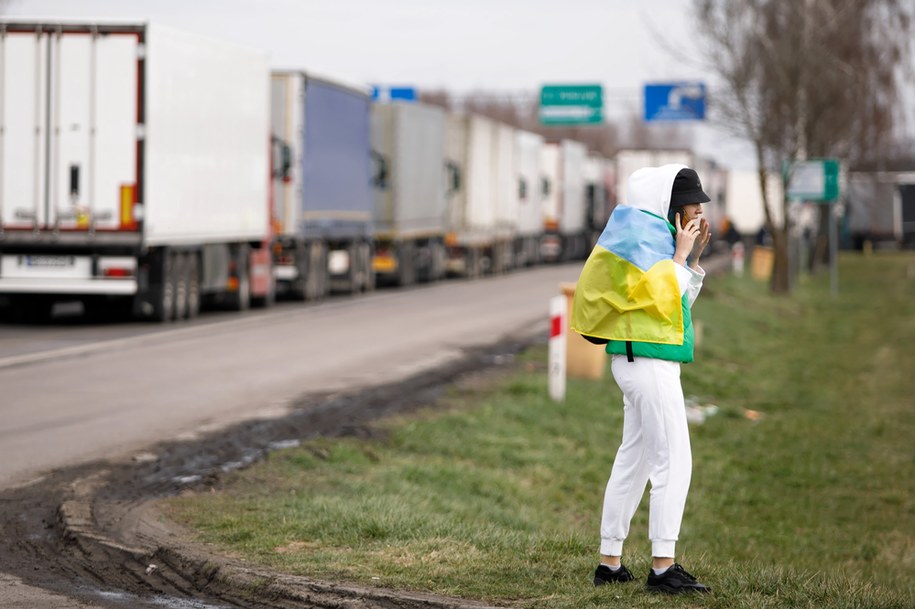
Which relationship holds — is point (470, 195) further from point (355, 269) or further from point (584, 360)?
point (584, 360)

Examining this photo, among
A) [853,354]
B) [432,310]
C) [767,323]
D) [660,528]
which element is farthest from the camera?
[767,323]

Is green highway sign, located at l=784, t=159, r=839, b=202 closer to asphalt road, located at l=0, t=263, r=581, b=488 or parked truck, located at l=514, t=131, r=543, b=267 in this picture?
asphalt road, located at l=0, t=263, r=581, b=488

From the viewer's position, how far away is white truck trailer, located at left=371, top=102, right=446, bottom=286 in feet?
111

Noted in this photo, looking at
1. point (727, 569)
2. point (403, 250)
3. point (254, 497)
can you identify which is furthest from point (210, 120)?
point (727, 569)

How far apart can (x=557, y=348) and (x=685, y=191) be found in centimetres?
801

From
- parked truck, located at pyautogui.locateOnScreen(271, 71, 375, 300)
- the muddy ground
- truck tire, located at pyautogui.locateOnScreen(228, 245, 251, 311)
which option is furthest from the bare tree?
the muddy ground

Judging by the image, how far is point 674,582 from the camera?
6.27 m

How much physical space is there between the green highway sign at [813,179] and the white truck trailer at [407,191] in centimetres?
821

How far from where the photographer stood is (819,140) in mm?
42031

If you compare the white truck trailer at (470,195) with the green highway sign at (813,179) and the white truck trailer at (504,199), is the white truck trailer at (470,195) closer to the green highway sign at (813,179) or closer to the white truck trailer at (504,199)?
the white truck trailer at (504,199)

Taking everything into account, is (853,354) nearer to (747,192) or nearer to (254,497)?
(254,497)

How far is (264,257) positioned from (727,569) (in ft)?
63.7

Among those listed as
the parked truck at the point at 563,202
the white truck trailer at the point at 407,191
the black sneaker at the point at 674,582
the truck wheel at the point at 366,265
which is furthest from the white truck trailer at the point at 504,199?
the black sneaker at the point at 674,582

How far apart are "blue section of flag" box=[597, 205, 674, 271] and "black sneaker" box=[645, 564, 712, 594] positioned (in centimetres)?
119
